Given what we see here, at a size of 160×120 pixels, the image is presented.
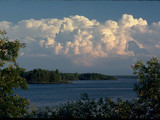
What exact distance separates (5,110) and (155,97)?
13.0 feet

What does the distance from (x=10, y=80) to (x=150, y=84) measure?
153 inches

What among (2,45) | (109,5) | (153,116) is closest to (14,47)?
(2,45)

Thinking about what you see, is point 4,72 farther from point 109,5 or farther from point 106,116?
point 109,5

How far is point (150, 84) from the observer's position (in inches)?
231

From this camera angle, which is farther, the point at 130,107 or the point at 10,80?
the point at 10,80

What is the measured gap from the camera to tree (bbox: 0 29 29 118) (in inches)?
255

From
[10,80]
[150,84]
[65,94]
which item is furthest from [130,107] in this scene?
[65,94]

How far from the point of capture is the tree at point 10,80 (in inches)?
255

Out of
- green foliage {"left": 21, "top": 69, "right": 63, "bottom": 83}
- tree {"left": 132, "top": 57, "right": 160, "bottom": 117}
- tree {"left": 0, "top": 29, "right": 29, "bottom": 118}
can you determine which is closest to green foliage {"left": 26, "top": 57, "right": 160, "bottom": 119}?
tree {"left": 132, "top": 57, "right": 160, "bottom": 117}

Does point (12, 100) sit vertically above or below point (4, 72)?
below

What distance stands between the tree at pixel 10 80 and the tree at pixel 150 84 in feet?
10.7

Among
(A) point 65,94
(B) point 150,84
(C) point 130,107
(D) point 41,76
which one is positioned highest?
(B) point 150,84

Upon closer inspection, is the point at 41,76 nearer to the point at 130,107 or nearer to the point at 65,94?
the point at 65,94

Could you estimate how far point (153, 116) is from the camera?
5.65 m
